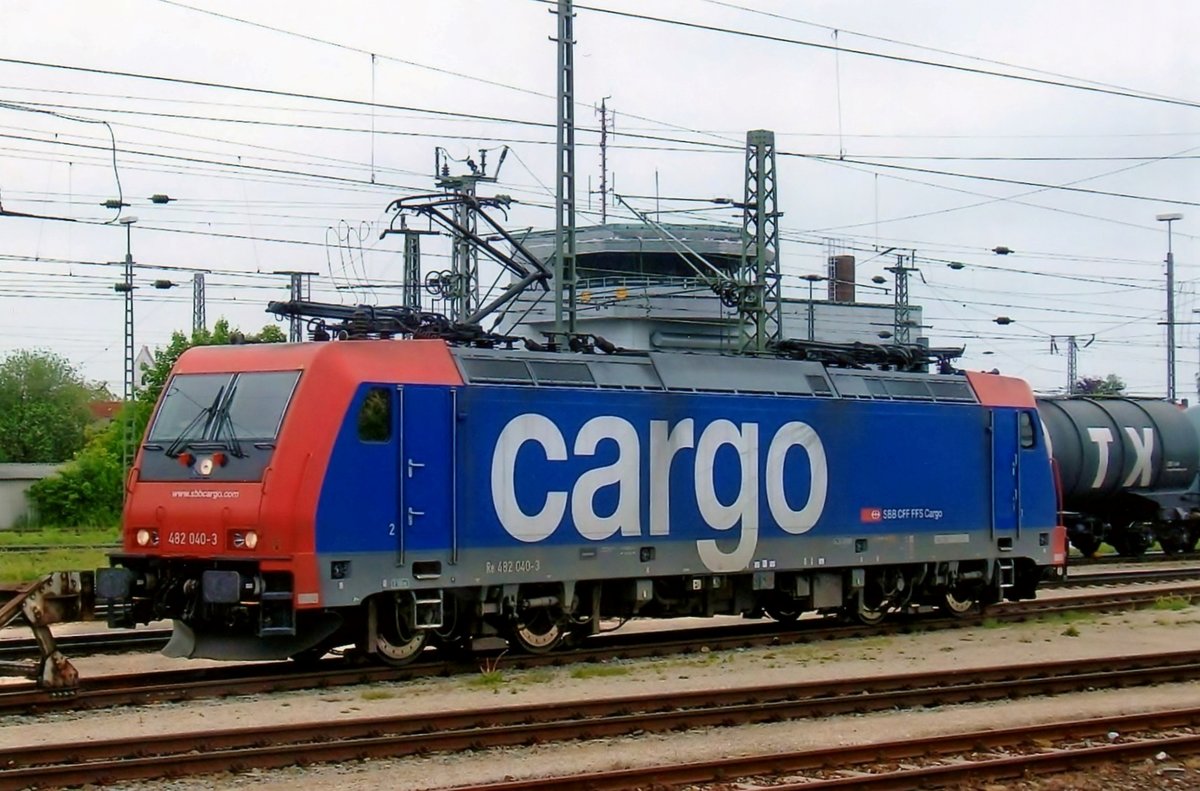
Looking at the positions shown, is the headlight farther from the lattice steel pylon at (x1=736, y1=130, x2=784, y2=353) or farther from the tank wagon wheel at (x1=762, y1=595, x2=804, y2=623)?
the lattice steel pylon at (x1=736, y1=130, x2=784, y2=353)

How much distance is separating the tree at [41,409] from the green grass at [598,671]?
74.1 m

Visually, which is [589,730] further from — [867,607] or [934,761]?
[867,607]

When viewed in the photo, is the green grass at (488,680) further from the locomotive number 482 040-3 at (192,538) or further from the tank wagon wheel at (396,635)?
the locomotive number 482 040-3 at (192,538)

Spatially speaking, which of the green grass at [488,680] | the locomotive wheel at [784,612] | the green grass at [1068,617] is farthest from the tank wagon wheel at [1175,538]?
the green grass at [488,680]

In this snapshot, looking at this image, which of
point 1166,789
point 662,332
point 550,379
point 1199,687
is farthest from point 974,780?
point 662,332

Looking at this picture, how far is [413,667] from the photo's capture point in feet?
52.4

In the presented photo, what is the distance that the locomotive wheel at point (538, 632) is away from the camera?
17.2 metres

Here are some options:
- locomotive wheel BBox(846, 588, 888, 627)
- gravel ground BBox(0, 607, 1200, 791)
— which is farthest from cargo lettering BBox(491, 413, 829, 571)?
locomotive wheel BBox(846, 588, 888, 627)

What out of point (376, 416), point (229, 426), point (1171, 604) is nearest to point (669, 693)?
point (376, 416)

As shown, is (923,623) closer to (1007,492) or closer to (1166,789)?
(1007,492)

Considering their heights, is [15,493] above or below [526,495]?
below

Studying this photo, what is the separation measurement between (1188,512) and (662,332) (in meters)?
31.7

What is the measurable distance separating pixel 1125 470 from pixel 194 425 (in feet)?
75.2

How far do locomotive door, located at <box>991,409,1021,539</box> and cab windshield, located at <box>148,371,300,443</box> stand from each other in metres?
11.1
